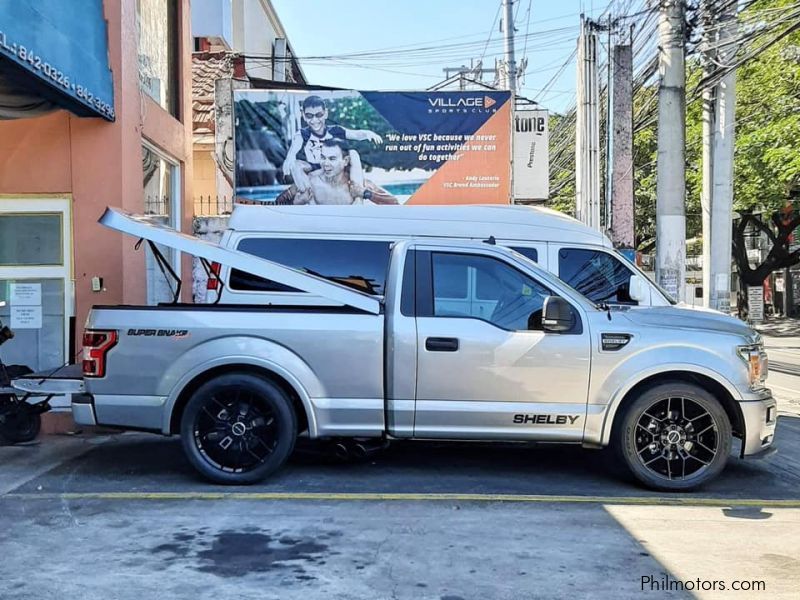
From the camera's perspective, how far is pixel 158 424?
5883 mm

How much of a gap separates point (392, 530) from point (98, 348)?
9.00ft

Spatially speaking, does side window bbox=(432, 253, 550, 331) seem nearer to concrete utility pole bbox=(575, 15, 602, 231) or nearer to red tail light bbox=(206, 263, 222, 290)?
red tail light bbox=(206, 263, 222, 290)

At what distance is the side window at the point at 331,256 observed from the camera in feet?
24.4

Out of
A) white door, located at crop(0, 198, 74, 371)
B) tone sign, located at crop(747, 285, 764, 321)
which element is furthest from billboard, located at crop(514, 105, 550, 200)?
tone sign, located at crop(747, 285, 764, 321)

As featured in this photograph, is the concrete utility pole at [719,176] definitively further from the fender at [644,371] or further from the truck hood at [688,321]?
the fender at [644,371]

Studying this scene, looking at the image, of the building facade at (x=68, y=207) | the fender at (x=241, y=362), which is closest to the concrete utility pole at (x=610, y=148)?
the building facade at (x=68, y=207)

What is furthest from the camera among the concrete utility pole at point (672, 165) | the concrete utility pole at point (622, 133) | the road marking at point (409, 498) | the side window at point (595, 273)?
the concrete utility pole at point (622, 133)

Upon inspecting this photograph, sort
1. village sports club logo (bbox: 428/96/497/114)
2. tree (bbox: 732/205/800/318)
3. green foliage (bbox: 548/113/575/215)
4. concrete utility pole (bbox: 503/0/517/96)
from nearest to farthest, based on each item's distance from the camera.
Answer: village sports club logo (bbox: 428/96/497/114), concrete utility pole (bbox: 503/0/517/96), green foliage (bbox: 548/113/575/215), tree (bbox: 732/205/800/318)

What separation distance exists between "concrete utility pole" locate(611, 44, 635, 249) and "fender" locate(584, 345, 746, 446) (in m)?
8.03

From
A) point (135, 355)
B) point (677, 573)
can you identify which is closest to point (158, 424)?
point (135, 355)

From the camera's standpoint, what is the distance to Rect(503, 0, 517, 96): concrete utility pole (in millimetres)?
21797

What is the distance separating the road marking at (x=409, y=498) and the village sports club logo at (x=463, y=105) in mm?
9551

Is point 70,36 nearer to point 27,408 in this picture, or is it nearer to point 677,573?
point 27,408

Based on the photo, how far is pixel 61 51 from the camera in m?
7.40
